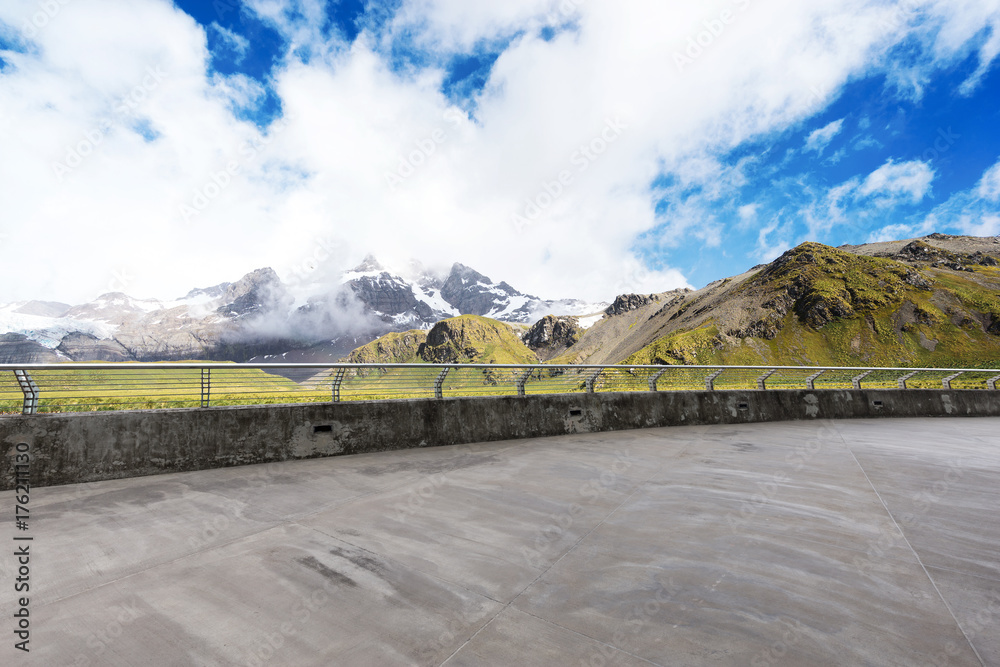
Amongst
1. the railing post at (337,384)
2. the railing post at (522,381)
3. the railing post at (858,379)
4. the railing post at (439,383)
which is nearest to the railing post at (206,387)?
the railing post at (337,384)

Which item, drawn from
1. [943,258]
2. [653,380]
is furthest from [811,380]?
[943,258]

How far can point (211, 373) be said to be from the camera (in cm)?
675

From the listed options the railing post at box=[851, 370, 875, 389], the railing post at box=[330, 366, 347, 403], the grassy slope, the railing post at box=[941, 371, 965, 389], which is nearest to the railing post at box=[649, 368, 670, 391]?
the railing post at box=[851, 370, 875, 389]

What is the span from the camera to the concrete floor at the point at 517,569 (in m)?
2.25

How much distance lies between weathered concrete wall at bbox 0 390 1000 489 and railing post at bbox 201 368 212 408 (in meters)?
0.19

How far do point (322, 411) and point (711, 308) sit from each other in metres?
167

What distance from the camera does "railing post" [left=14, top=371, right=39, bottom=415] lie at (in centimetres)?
548

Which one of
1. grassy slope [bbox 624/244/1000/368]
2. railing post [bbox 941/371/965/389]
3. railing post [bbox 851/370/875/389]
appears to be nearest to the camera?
railing post [bbox 851/370/875/389]

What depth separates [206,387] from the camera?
A: 20.9 feet

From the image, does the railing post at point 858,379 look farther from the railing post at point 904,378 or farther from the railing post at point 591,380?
the railing post at point 591,380

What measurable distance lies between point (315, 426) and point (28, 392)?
334cm

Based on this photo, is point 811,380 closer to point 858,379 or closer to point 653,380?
point 858,379

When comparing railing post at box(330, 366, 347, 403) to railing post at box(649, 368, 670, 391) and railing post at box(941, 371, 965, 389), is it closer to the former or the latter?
railing post at box(649, 368, 670, 391)

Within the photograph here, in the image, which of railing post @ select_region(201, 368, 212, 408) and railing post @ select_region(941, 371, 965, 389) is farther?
railing post @ select_region(941, 371, 965, 389)
